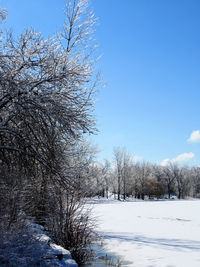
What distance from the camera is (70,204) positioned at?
6.71m

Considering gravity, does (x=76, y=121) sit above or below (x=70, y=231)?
above

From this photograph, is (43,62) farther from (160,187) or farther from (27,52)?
(160,187)

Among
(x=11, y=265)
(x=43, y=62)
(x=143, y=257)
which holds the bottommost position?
(x=143, y=257)

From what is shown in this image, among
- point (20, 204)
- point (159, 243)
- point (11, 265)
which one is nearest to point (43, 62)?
point (20, 204)

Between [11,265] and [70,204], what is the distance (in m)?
2.33

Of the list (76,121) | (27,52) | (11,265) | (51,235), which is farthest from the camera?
(51,235)

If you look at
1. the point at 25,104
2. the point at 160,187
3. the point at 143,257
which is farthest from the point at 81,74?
the point at 160,187

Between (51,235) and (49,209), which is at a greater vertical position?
(49,209)

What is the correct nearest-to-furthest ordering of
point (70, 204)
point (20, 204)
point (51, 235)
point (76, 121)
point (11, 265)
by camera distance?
point (11, 265) < point (76, 121) < point (20, 204) < point (70, 204) < point (51, 235)

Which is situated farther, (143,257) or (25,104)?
(143,257)

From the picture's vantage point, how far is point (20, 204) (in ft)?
20.6

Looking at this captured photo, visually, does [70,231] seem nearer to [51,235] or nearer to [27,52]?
[51,235]

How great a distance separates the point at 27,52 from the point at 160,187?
66.3m

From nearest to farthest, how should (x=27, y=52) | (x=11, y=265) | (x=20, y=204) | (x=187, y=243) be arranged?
(x=11, y=265)
(x=27, y=52)
(x=20, y=204)
(x=187, y=243)
